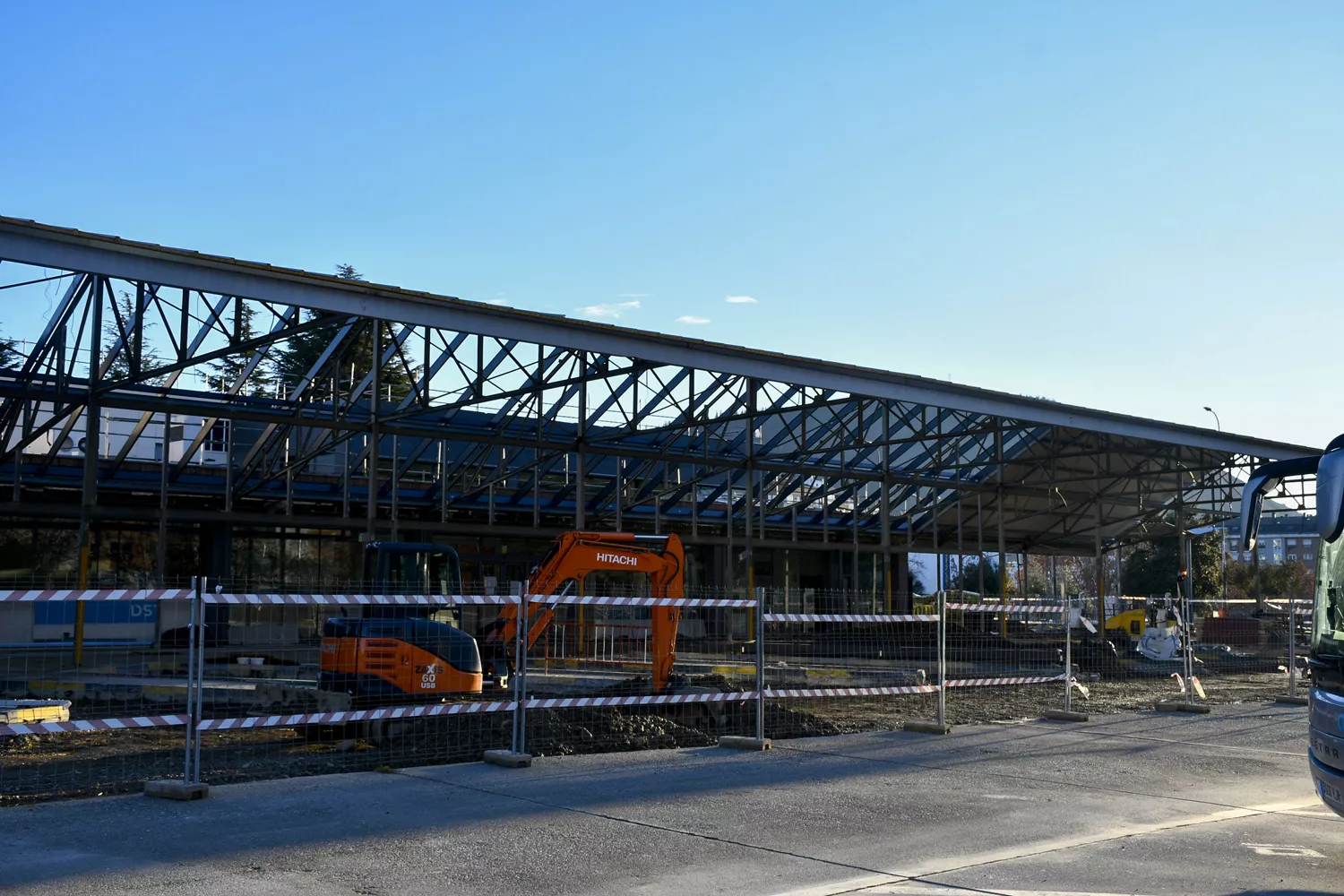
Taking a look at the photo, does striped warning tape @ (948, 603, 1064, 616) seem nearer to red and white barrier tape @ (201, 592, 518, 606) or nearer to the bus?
red and white barrier tape @ (201, 592, 518, 606)

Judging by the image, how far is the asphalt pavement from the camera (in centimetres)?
677

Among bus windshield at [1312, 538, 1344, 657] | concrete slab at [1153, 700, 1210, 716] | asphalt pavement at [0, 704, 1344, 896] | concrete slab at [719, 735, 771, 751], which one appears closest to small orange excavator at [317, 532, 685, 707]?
concrete slab at [719, 735, 771, 751]

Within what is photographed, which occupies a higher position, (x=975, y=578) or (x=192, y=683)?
(x=192, y=683)

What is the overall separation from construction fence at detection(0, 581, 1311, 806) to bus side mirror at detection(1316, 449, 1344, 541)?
20.2 feet

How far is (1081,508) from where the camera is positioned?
50188 mm

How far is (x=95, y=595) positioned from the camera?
356 inches

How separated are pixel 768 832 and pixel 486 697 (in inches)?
256

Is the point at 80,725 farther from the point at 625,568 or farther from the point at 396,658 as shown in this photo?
the point at 625,568

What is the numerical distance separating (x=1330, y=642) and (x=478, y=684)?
927 cm

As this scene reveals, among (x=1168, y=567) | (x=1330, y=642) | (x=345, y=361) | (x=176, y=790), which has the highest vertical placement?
(x=345, y=361)

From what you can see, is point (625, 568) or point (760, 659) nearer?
point (760, 659)

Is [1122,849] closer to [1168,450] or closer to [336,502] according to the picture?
[336,502]

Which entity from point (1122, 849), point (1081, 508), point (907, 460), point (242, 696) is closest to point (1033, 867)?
point (1122, 849)

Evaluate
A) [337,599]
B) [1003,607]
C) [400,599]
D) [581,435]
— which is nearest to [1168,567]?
[581,435]
